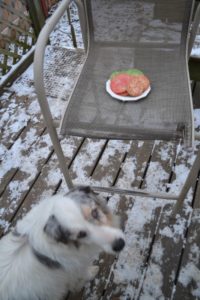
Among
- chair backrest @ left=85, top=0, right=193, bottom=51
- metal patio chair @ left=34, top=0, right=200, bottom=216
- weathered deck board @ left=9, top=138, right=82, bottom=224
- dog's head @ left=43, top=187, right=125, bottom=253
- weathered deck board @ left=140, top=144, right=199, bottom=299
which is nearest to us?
dog's head @ left=43, top=187, right=125, bottom=253

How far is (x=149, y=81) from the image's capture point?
1.64 m

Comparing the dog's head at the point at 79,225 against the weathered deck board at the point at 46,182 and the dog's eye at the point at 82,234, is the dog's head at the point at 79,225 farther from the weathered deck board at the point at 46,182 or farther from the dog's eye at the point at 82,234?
the weathered deck board at the point at 46,182

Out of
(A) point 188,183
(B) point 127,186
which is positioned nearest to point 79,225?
(A) point 188,183

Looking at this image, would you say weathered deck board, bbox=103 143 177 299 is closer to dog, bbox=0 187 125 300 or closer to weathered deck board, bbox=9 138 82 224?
dog, bbox=0 187 125 300

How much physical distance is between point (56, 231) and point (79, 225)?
0.09 m

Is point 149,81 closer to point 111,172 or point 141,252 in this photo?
point 111,172

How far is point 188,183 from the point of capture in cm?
150

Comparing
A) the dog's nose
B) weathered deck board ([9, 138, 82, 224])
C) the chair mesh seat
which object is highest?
the chair mesh seat

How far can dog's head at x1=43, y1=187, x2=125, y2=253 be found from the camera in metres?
1.02

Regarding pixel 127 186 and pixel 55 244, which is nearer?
pixel 55 244

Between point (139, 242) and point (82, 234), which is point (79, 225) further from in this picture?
point (139, 242)

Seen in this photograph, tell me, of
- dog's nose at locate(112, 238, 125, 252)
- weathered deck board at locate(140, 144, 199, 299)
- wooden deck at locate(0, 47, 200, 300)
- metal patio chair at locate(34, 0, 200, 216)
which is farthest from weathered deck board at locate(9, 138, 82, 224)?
dog's nose at locate(112, 238, 125, 252)

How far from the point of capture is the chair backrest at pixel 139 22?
1.74 meters

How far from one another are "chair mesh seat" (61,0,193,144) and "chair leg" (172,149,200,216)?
0.14 meters
